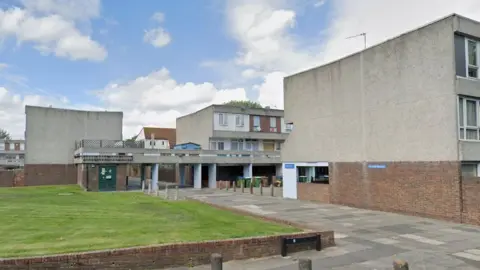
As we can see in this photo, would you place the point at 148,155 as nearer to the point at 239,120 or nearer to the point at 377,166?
the point at 239,120

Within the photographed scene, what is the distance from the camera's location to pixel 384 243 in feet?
40.6

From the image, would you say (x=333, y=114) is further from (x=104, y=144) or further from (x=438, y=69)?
(x=104, y=144)

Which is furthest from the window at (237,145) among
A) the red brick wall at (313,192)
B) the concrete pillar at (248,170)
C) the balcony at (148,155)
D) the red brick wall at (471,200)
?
the red brick wall at (471,200)

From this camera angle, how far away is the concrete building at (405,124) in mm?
16984

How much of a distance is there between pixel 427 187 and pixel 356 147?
5.10 meters

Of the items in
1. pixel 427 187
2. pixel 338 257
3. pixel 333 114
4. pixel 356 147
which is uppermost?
pixel 333 114

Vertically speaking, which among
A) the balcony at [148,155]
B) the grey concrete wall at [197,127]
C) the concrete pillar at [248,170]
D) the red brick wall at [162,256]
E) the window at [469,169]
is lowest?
the red brick wall at [162,256]

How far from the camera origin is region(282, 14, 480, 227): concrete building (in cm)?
1698

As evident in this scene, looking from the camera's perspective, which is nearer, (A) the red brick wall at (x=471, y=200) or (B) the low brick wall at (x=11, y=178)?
(A) the red brick wall at (x=471, y=200)

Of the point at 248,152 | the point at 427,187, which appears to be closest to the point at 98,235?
the point at 427,187

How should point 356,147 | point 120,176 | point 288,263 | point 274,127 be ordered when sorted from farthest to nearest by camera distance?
point 274,127 < point 120,176 < point 356,147 < point 288,263

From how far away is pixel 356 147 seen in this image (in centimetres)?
2216

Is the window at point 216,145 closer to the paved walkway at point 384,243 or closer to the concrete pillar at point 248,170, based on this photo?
the concrete pillar at point 248,170

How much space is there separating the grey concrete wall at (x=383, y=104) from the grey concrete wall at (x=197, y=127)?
59.7 ft
